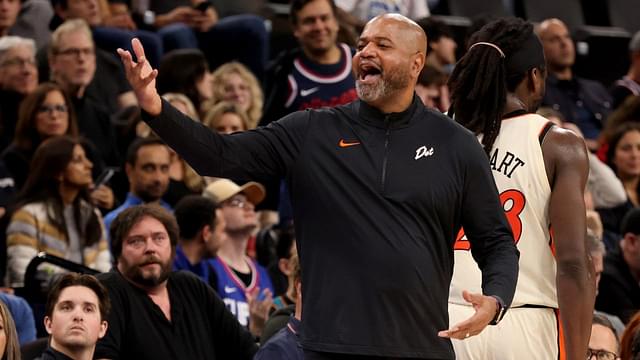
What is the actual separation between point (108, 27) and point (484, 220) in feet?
23.5

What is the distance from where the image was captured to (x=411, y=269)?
3832 mm

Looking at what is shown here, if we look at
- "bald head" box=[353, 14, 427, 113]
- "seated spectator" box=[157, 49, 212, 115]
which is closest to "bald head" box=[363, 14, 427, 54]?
"bald head" box=[353, 14, 427, 113]

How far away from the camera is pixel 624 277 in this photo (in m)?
8.31

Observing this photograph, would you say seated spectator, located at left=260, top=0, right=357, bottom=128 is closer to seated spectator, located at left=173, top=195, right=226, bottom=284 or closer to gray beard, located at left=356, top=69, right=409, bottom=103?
seated spectator, located at left=173, top=195, right=226, bottom=284

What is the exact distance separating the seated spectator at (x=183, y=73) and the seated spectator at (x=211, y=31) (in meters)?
0.93

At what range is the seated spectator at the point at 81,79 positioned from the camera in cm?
952

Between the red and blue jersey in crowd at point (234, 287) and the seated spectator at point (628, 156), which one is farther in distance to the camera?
the seated spectator at point (628, 156)

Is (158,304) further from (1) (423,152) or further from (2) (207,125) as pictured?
(1) (423,152)

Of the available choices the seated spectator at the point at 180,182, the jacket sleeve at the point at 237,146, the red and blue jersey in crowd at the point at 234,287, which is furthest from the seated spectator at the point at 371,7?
the jacket sleeve at the point at 237,146

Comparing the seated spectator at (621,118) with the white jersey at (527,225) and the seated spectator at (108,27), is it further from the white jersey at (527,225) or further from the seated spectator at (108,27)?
the white jersey at (527,225)

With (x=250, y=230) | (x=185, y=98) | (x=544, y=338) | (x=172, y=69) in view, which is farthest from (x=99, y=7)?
(x=544, y=338)

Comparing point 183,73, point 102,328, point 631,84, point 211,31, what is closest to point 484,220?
point 102,328

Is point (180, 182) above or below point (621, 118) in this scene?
above

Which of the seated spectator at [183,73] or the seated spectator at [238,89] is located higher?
the seated spectator at [183,73]
